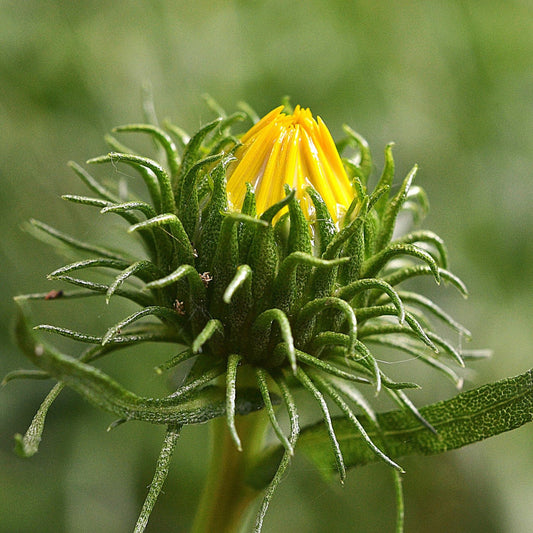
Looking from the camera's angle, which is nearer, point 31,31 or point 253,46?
point 31,31

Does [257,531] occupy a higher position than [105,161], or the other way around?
[105,161]

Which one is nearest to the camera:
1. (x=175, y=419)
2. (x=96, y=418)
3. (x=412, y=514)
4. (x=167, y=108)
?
(x=175, y=419)

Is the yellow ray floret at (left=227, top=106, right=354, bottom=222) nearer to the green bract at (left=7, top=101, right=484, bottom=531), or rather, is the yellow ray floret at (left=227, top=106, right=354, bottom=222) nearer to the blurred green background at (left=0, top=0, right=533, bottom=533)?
the green bract at (left=7, top=101, right=484, bottom=531)

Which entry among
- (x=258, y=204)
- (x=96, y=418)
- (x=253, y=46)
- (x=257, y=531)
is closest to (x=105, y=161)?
(x=258, y=204)

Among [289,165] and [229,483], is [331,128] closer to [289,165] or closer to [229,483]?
[289,165]

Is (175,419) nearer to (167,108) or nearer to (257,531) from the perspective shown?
(257,531)

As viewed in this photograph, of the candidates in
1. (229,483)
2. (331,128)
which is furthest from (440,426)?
(331,128)
